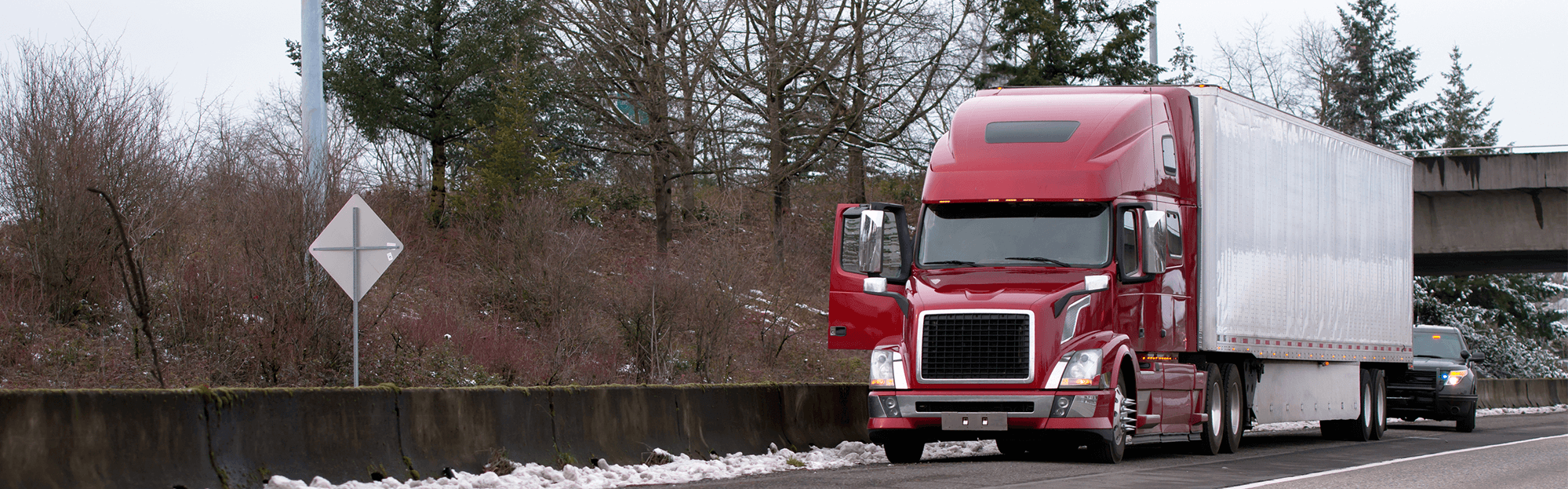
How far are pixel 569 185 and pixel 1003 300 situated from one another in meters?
22.1

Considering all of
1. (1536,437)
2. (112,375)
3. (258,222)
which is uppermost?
(258,222)

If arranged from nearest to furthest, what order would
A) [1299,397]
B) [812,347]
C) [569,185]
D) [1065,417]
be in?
[1065,417]
[1299,397]
[812,347]
[569,185]

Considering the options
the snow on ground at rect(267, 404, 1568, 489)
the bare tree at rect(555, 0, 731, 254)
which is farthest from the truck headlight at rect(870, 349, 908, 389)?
the bare tree at rect(555, 0, 731, 254)

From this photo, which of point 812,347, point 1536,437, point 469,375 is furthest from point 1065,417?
point 812,347

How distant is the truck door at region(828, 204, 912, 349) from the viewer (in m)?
14.4

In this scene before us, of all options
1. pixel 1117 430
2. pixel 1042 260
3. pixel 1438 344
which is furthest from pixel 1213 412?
pixel 1438 344

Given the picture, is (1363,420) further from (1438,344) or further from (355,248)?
(355,248)

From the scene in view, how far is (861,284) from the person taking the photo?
48.9ft

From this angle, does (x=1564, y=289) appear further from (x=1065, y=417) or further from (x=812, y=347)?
(x=1065, y=417)

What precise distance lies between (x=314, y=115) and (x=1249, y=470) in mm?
11734

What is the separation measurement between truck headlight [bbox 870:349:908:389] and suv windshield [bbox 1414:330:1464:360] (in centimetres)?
1528

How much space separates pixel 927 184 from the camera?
47.8ft

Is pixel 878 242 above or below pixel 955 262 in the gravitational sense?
above

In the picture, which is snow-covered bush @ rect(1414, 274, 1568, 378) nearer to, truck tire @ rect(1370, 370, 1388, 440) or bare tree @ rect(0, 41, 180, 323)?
truck tire @ rect(1370, 370, 1388, 440)
